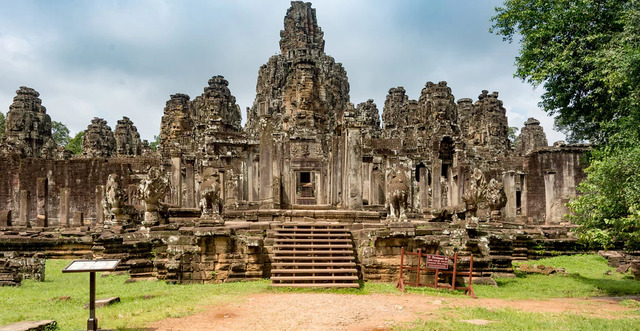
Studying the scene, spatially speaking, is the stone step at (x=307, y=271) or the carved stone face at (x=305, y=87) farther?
the carved stone face at (x=305, y=87)

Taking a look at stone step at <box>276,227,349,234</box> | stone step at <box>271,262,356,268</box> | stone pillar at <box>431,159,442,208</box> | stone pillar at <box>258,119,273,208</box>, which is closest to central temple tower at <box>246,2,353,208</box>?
stone pillar at <box>258,119,273,208</box>

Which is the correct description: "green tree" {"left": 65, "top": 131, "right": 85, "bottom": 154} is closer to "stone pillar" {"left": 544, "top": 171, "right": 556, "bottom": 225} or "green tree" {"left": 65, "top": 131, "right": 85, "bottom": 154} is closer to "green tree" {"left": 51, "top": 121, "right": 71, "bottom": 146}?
"green tree" {"left": 51, "top": 121, "right": 71, "bottom": 146}

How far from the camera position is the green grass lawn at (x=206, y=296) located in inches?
253

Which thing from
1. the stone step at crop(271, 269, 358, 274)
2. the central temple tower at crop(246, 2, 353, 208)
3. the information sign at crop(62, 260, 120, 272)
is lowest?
the stone step at crop(271, 269, 358, 274)

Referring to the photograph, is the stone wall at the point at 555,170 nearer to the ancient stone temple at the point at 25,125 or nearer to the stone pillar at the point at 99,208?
the stone pillar at the point at 99,208

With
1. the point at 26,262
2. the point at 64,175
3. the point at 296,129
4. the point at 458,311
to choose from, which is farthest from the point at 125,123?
the point at 458,311

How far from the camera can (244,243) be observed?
34.1ft

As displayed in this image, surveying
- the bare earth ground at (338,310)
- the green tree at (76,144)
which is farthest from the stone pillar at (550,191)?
the green tree at (76,144)

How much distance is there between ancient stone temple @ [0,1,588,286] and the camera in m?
10.3

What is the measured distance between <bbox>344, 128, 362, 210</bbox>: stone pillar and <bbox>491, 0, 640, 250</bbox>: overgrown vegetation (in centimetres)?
550

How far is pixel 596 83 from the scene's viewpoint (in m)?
13.4

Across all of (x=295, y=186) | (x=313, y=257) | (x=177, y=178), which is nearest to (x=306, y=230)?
(x=313, y=257)

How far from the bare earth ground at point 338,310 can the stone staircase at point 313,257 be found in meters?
0.77

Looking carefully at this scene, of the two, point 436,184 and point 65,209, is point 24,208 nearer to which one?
point 65,209
